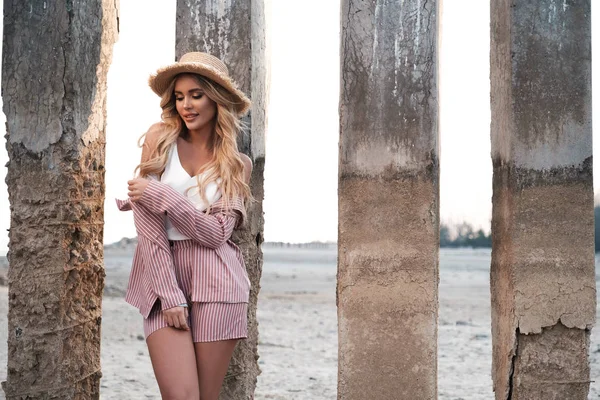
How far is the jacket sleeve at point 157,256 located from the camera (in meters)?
4.03

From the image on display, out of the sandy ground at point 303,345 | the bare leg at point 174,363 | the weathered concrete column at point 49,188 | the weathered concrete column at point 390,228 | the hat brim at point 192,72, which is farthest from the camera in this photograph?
the sandy ground at point 303,345

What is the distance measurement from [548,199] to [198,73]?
2235 millimetres

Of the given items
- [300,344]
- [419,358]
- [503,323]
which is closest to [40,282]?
[419,358]

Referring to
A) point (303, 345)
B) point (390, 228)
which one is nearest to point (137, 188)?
point (390, 228)

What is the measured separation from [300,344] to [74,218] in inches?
219

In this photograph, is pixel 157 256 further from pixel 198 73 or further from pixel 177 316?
pixel 198 73

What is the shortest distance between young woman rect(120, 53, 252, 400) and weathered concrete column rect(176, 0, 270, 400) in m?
0.73

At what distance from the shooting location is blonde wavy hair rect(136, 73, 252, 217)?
13.8ft

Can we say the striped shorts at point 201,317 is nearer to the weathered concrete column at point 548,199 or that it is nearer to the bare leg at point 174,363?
the bare leg at point 174,363

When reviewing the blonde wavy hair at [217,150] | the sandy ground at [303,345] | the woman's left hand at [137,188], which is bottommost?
the sandy ground at [303,345]

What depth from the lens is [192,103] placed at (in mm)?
4230

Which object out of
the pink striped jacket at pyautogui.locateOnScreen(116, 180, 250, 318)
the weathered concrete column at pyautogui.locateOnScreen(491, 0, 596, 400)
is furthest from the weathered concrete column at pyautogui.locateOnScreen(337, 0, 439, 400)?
the pink striped jacket at pyautogui.locateOnScreen(116, 180, 250, 318)

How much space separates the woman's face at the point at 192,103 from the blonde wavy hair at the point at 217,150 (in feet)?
0.09

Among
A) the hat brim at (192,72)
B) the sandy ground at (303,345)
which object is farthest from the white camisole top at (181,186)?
the sandy ground at (303,345)
